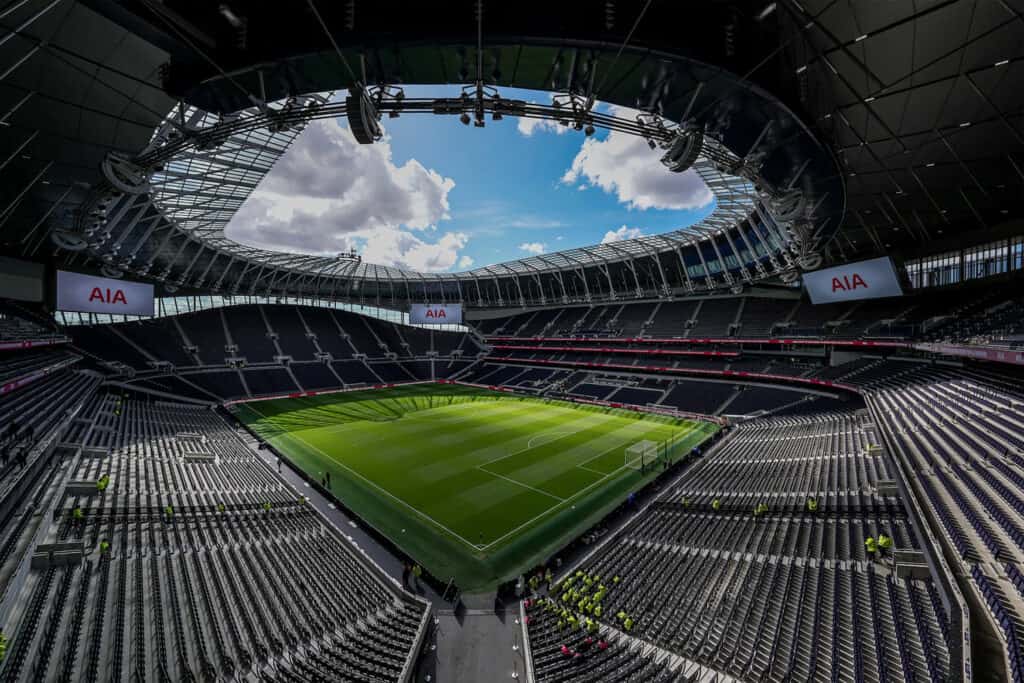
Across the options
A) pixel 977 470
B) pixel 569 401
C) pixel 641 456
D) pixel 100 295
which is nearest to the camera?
pixel 977 470

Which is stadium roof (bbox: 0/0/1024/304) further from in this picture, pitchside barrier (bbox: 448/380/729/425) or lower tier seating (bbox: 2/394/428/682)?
pitchside barrier (bbox: 448/380/729/425)

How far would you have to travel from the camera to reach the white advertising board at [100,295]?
33312 millimetres

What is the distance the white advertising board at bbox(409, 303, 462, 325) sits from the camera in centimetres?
6675

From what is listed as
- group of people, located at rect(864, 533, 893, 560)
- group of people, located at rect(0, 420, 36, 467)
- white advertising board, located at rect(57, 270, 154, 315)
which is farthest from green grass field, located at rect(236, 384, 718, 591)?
white advertising board, located at rect(57, 270, 154, 315)

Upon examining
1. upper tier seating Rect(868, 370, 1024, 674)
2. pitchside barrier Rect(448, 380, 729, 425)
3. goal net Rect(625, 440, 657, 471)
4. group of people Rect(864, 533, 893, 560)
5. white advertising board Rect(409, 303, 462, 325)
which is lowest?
goal net Rect(625, 440, 657, 471)

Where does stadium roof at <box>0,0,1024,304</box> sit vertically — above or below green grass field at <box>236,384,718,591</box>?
above

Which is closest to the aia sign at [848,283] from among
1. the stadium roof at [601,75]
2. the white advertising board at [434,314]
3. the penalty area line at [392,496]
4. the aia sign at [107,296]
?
the stadium roof at [601,75]

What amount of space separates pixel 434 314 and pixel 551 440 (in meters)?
39.8

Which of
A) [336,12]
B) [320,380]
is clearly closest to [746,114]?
[336,12]

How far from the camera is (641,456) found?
91.3 feet

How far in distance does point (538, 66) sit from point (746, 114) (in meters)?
7.04

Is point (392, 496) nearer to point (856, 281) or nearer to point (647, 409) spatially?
point (647, 409)

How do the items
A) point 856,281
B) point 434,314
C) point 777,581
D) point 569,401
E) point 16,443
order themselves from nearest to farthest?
point 777,581
point 16,443
point 856,281
point 569,401
point 434,314

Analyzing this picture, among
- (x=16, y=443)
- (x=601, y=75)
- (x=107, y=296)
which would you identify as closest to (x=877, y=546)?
(x=601, y=75)
